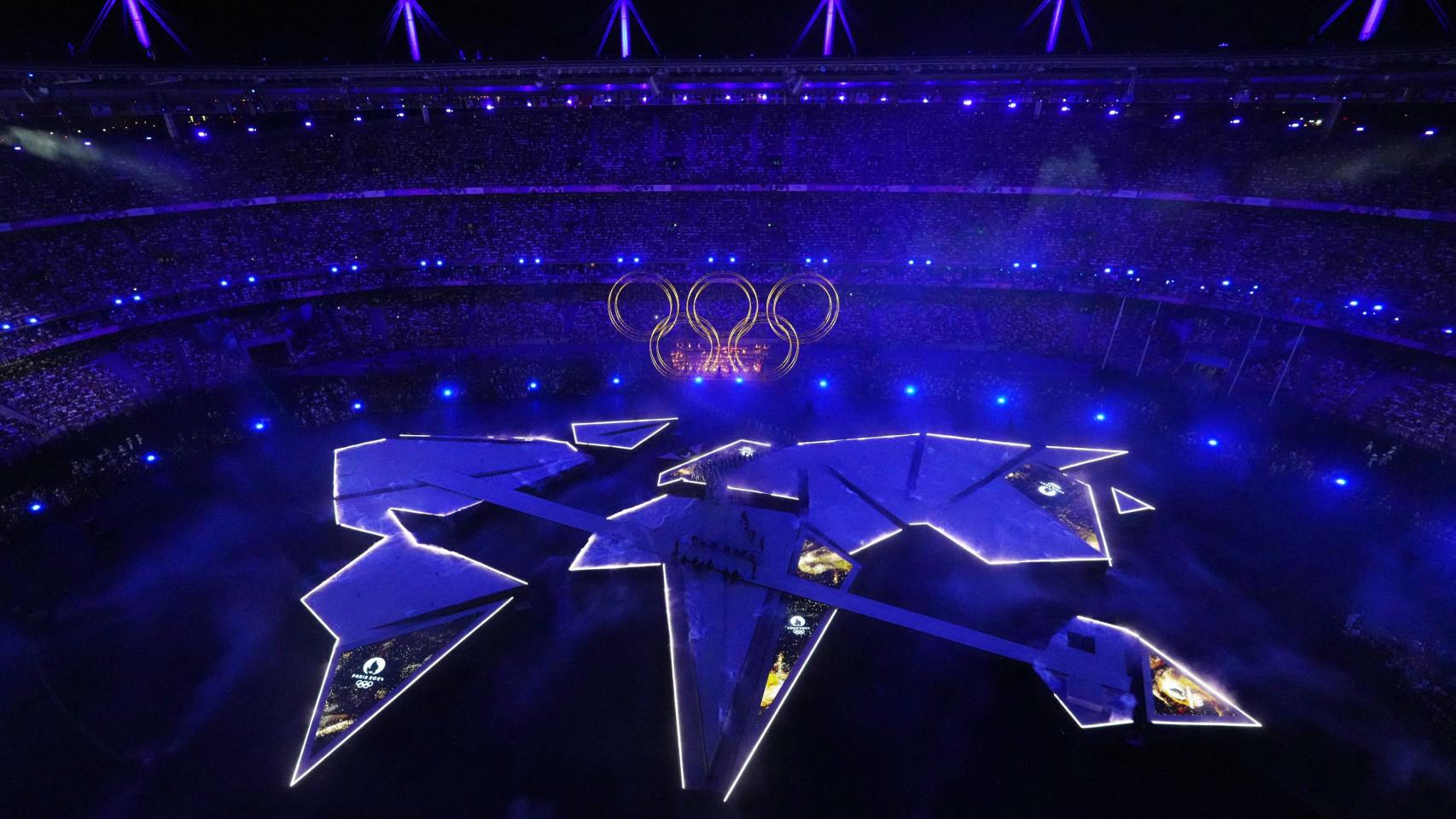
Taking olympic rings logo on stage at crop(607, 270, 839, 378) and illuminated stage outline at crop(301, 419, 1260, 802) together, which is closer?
illuminated stage outline at crop(301, 419, 1260, 802)

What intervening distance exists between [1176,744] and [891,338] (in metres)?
→ 26.6

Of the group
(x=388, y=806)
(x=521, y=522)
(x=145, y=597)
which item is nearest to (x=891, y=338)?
(x=521, y=522)

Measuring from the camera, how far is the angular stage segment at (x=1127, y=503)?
22.1 metres

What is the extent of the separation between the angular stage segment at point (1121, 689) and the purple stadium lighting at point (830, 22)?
1206 inches

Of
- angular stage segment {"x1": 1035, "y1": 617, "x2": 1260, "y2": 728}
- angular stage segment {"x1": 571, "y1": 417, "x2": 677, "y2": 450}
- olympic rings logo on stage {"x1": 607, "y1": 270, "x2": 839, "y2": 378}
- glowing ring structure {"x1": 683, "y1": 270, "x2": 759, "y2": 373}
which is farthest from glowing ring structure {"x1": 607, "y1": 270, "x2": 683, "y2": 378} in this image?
angular stage segment {"x1": 1035, "y1": 617, "x2": 1260, "y2": 728}

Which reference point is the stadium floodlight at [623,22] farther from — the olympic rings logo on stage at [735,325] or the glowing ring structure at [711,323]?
the glowing ring structure at [711,323]

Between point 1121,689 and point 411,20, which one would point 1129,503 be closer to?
point 1121,689

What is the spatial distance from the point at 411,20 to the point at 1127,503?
41.9 metres

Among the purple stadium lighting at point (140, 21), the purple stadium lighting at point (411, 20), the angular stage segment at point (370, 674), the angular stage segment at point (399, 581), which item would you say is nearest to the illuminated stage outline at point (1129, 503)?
the angular stage segment at point (399, 581)

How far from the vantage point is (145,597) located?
61.0 ft

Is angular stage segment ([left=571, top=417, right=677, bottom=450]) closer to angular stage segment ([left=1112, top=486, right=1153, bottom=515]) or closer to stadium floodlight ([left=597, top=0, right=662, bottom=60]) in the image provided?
angular stage segment ([left=1112, top=486, right=1153, bottom=515])

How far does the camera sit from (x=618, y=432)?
2848 centimetres

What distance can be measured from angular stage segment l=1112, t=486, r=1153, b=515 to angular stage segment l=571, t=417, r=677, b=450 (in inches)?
726

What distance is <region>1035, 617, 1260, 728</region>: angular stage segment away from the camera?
14797 mm
